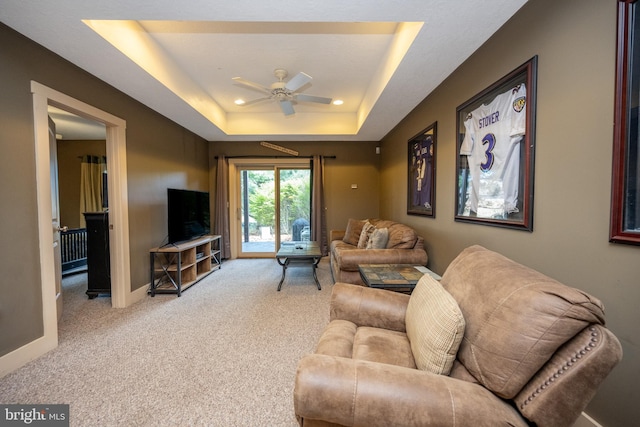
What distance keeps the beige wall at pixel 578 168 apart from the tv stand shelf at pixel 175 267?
357 cm

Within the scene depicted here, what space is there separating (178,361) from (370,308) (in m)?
1.55

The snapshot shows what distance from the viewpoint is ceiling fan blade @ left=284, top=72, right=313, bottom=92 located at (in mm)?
2592

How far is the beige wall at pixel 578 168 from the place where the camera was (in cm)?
113

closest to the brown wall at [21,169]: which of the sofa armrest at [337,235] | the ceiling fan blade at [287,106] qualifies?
the ceiling fan blade at [287,106]

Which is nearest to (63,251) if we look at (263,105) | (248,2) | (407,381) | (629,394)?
(263,105)

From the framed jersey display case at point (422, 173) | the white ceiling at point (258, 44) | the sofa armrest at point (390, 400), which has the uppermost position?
the white ceiling at point (258, 44)

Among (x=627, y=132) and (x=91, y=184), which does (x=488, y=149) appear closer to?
(x=627, y=132)

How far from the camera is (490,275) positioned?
3.54 ft

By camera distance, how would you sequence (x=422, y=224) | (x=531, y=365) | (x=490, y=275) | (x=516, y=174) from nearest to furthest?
(x=531, y=365)
(x=490, y=275)
(x=516, y=174)
(x=422, y=224)

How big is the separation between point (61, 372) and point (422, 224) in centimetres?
363

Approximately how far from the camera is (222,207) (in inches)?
205

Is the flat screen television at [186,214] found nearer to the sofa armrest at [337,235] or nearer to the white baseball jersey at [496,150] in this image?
the sofa armrest at [337,235]

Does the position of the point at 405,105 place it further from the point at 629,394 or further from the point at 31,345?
the point at 31,345

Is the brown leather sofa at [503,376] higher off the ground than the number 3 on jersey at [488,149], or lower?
lower
